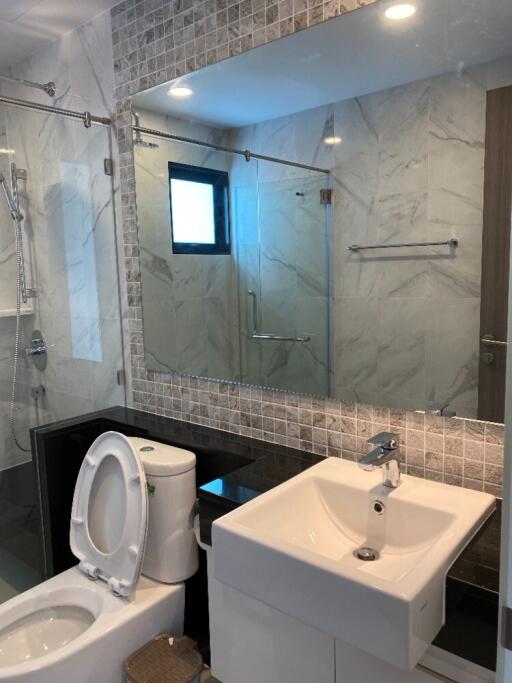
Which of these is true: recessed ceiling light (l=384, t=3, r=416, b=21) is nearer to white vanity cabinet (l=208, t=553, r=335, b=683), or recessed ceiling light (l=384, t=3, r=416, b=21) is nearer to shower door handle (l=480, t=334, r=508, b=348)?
shower door handle (l=480, t=334, r=508, b=348)

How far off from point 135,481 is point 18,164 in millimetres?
1671

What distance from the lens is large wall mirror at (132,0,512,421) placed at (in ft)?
4.33

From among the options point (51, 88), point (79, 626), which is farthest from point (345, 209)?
point (51, 88)

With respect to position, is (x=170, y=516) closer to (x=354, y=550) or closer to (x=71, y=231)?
(x=354, y=550)

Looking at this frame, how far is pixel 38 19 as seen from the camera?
2242 mm

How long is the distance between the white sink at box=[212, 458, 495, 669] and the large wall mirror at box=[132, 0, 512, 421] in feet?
0.89

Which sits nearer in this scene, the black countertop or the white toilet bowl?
the black countertop

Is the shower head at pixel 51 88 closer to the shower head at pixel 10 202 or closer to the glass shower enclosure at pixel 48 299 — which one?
the glass shower enclosure at pixel 48 299

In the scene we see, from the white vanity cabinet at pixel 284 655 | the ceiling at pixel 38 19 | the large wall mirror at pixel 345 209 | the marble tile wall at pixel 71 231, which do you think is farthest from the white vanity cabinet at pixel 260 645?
the ceiling at pixel 38 19

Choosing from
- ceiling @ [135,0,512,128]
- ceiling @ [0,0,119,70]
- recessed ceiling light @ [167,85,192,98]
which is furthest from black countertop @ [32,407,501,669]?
ceiling @ [0,0,119,70]

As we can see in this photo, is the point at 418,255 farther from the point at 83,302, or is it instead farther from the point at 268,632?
the point at 83,302

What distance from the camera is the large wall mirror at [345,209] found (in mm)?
1318

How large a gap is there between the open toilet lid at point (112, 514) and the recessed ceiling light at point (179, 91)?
1274 millimetres

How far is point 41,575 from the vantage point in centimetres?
226
